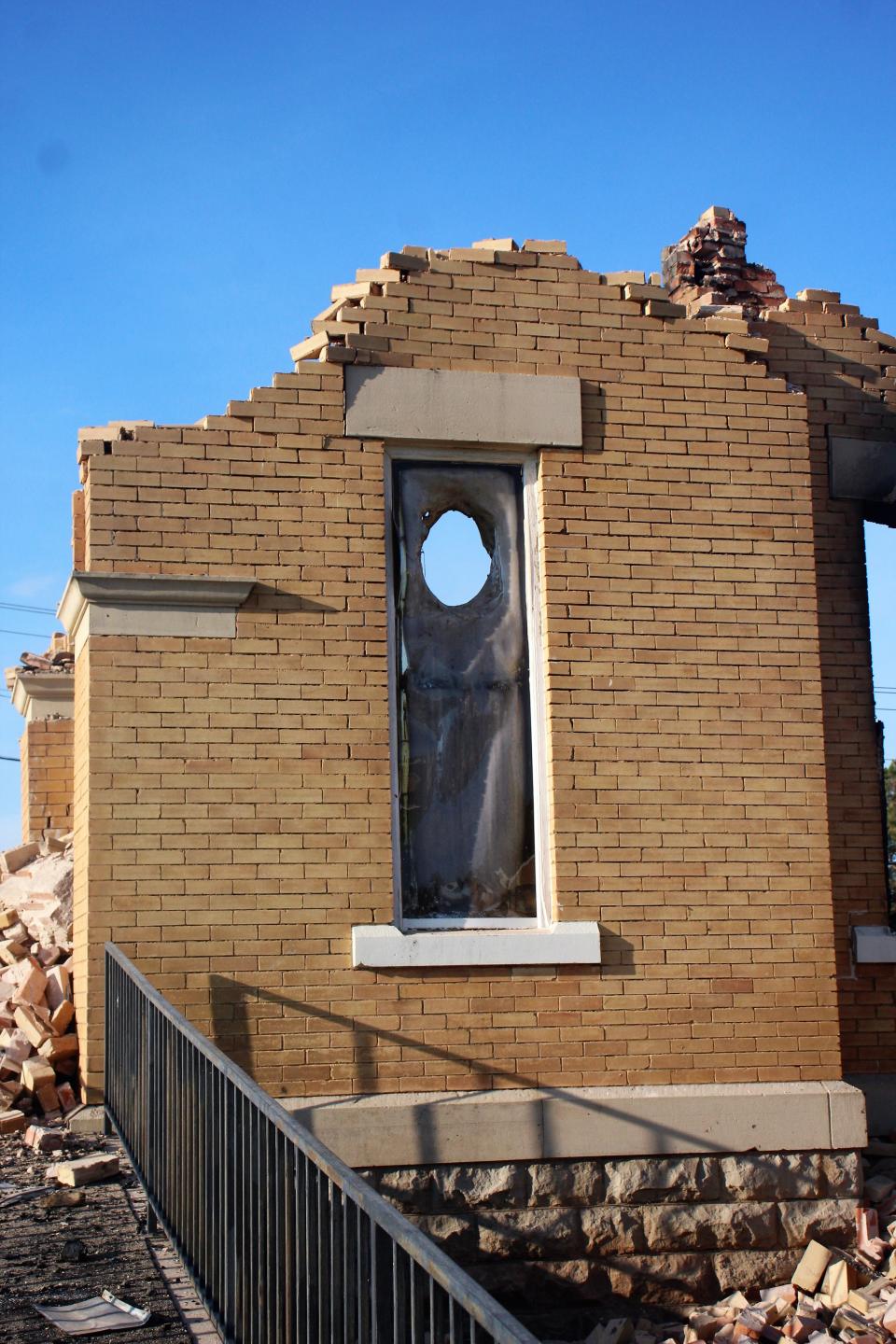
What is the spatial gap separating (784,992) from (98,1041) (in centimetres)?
375

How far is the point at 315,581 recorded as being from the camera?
8.02 metres

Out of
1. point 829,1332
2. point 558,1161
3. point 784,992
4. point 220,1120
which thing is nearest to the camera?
point 220,1120

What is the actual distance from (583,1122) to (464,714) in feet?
7.51

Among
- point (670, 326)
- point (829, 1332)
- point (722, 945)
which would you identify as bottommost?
point (829, 1332)

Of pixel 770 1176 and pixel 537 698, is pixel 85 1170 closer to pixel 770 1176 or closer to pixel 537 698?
pixel 537 698

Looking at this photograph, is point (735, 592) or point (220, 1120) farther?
point (735, 592)

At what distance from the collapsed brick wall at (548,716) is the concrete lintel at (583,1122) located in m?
0.12

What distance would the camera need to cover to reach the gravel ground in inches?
196

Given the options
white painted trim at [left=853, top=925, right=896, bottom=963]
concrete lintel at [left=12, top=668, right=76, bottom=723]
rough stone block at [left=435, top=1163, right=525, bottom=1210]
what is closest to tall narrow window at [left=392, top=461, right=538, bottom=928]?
rough stone block at [left=435, top=1163, right=525, bottom=1210]

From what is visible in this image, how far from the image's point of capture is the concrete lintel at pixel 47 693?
1136cm

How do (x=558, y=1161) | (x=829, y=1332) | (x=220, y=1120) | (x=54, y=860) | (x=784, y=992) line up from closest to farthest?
(x=220, y=1120), (x=829, y=1332), (x=558, y=1161), (x=784, y=992), (x=54, y=860)

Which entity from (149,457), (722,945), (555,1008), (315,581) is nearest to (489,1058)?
(555,1008)

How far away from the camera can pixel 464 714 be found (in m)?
8.36

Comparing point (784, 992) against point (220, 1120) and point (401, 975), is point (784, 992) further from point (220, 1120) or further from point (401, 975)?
point (220, 1120)
